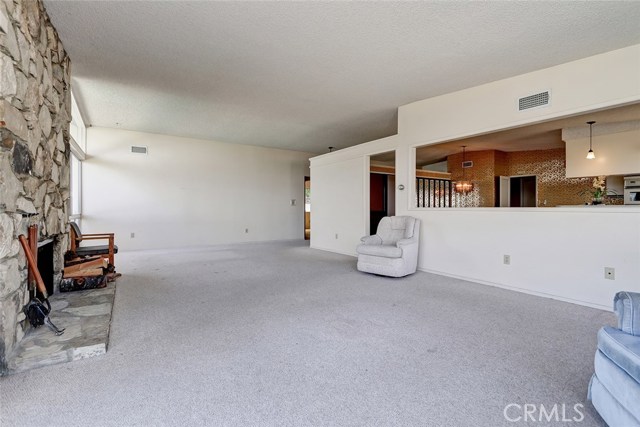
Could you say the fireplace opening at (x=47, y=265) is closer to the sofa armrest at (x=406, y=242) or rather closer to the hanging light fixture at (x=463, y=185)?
the sofa armrest at (x=406, y=242)

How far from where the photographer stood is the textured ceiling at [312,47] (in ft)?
8.48

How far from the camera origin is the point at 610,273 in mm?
3047

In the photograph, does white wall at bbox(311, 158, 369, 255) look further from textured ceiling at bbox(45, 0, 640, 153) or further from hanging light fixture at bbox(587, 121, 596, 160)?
hanging light fixture at bbox(587, 121, 596, 160)

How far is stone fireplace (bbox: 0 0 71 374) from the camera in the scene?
1.86 metres

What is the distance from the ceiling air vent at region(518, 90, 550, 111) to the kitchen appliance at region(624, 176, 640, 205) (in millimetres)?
3985

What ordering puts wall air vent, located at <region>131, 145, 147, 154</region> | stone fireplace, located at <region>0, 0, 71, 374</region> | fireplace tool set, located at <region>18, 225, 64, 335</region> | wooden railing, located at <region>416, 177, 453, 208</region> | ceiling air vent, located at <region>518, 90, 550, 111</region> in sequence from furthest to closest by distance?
1. wooden railing, located at <region>416, 177, 453, 208</region>
2. wall air vent, located at <region>131, 145, 147, 154</region>
3. ceiling air vent, located at <region>518, 90, 550, 111</region>
4. fireplace tool set, located at <region>18, 225, 64, 335</region>
5. stone fireplace, located at <region>0, 0, 71, 374</region>

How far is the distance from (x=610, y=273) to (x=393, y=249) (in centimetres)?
223

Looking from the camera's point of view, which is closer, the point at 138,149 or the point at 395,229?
the point at 395,229

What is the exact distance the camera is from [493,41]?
3.00 m

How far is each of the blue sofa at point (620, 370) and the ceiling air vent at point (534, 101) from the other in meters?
2.85

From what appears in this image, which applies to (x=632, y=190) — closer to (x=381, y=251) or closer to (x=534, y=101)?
(x=534, y=101)

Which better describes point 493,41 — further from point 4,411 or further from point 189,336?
point 4,411

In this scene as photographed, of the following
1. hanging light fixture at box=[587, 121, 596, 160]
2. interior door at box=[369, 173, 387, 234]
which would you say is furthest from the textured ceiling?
hanging light fixture at box=[587, 121, 596, 160]

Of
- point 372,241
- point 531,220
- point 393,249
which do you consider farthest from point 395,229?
point 531,220
